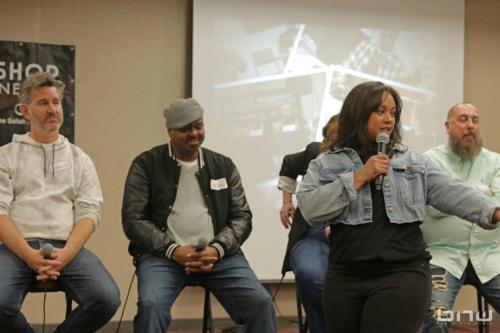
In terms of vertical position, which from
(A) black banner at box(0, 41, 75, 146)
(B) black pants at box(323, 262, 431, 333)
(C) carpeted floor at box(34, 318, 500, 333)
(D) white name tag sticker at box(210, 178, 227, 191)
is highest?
(A) black banner at box(0, 41, 75, 146)

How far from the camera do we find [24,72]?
5.12 meters

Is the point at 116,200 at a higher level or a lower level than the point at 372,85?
lower

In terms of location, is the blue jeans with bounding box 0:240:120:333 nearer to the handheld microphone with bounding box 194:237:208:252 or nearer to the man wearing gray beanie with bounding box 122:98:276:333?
the man wearing gray beanie with bounding box 122:98:276:333

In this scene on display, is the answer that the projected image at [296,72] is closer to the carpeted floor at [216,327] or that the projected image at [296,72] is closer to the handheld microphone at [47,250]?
the carpeted floor at [216,327]

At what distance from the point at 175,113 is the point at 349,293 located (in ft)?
5.06

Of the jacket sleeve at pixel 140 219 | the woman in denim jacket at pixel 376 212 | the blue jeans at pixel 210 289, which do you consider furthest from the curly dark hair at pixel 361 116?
the jacket sleeve at pixel 140 219

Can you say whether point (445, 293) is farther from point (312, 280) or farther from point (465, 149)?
point (465, 149)

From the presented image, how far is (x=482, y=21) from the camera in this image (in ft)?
19.8

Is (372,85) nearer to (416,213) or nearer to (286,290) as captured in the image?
(416,213)

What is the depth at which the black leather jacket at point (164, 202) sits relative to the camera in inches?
133

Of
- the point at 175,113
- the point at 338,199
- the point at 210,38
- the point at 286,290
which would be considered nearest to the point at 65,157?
the point at 175,113

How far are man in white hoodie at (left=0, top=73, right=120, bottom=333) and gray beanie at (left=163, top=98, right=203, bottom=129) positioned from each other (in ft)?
1.76

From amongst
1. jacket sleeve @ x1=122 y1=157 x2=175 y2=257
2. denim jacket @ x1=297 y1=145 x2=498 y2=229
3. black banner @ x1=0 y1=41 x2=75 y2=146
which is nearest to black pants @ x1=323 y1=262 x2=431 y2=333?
denim jacket @ x1=297 y1=145 x2=498 y2=229

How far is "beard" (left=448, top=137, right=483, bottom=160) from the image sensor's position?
12.7 ft
